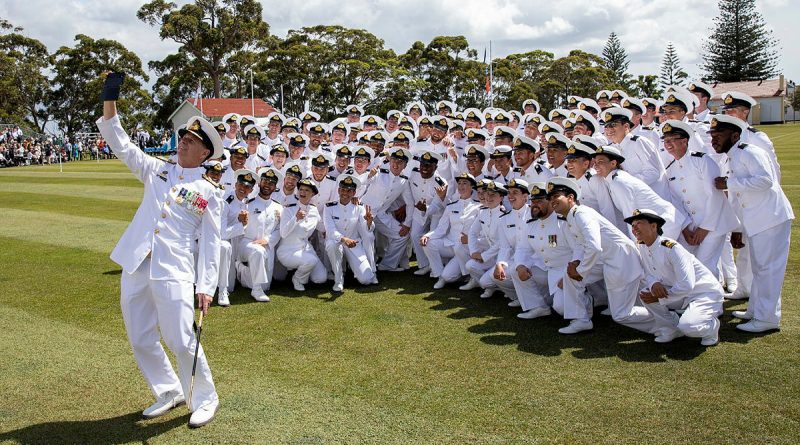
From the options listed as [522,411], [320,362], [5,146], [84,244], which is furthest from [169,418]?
[5,146]

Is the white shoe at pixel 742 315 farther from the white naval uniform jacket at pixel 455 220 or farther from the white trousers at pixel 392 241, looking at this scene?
the white trousers at pixel 392 241

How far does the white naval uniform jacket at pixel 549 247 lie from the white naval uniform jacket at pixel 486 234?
855 millimetres

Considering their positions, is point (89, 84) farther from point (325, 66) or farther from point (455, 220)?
point (455, 220)

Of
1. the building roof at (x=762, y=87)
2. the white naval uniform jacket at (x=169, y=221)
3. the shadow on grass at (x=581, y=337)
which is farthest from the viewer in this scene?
the building roof at (x=762, y=87)

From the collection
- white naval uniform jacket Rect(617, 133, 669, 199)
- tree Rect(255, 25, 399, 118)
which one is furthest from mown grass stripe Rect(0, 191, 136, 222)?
tree Rect(255, 25, 399, 118)

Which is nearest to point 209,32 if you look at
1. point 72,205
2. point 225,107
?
point 225,107

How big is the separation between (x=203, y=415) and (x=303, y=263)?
14.5ft

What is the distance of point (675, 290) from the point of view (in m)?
6.14

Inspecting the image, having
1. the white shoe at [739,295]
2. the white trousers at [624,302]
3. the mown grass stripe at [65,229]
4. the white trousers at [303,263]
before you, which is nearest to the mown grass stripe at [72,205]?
the mown grass stripe at [65,229]

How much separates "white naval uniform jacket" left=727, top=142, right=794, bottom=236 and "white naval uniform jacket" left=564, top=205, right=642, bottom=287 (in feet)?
3.93

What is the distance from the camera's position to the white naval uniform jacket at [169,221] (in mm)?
4602

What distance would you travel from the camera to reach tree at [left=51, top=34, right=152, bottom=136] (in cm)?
5994

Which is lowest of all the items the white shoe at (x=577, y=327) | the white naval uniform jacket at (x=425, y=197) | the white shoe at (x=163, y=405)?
the white shoe at (x=163, y=405)

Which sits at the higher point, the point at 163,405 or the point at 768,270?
the point at 768,270
